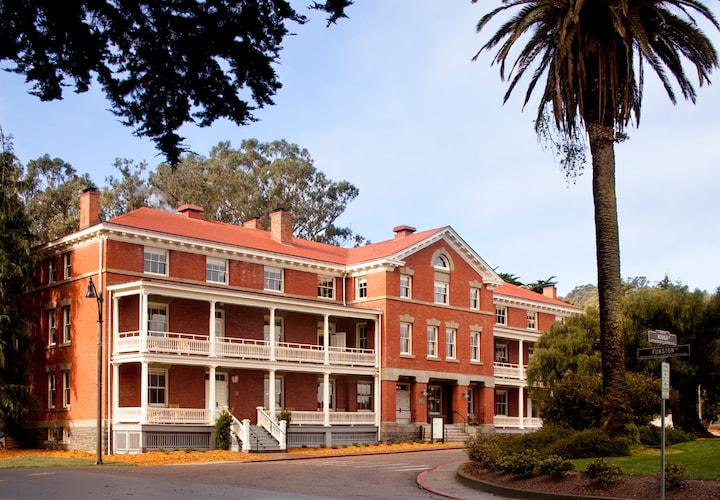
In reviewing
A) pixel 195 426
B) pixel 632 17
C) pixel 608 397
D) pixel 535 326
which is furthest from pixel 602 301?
pixel 535 326

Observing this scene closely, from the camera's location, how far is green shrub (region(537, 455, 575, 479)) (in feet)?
68.2

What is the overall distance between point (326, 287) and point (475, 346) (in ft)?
33.9

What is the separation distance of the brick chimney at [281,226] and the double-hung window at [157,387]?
12.2 metres

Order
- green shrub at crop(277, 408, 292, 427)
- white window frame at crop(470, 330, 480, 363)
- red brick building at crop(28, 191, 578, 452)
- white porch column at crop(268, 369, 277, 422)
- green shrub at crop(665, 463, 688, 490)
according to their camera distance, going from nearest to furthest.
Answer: green shrub at crop(665, 463, 688, 490), red brick building at crop(28, 191, 578, 452), green shrub at crop(277, 408, 292, 427), white porch column at crop(268, 369, 277, 422), white window frame at crop(470, 330, 480, 363)

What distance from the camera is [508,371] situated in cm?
5769

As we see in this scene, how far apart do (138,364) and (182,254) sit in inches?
232

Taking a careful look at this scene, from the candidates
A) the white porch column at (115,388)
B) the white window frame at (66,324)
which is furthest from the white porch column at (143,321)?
the white window frame at (66,324)

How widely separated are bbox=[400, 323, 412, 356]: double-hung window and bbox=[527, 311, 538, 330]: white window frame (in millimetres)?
15589

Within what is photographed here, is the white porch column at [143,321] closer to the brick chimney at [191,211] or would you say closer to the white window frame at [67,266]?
the white window frame at [67,266]

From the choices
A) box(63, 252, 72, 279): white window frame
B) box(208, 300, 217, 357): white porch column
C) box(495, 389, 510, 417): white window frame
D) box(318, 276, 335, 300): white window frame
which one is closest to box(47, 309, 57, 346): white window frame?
box(63, 252, 72, 279): white window frame

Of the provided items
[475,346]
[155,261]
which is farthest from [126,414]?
[475,346]

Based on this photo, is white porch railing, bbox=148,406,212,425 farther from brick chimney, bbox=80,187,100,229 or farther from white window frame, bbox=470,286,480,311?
white window frame, bbox=470,286,480,311

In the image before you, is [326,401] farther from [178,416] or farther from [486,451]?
[486,451]

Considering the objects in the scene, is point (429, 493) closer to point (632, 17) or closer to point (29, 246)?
point (632, 17)
